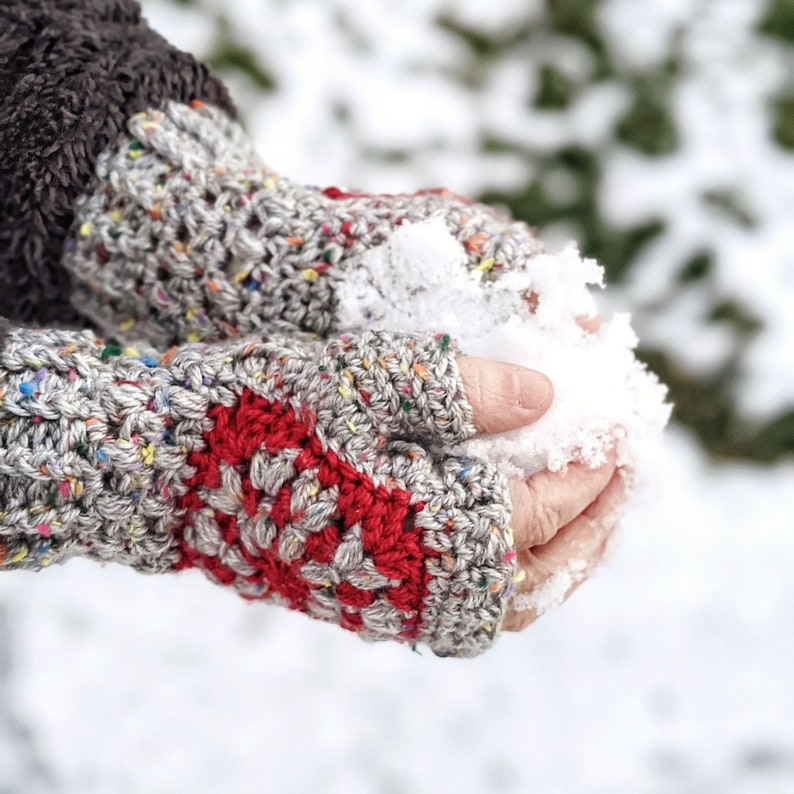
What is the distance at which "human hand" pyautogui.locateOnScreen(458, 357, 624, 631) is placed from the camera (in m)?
0.92

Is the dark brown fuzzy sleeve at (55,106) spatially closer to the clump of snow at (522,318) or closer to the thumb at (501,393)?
the clump of snow at (522,318)

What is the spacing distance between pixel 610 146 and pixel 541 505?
131 centimetres

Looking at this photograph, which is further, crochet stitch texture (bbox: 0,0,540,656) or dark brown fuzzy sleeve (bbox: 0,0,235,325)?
dark brown fuzzy sleeve (bbox: 0,0,235,325)

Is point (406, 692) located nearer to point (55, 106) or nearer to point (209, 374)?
point (209, 374)

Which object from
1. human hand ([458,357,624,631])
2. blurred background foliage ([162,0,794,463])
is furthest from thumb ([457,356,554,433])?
blurred background foliage ([162,0,794,463])

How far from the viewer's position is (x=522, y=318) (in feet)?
3.25

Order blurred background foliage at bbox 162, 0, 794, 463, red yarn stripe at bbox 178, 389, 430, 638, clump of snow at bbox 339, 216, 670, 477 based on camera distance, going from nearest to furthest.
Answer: red yarn stripe at bbox 178, 389, 430, 638
clump of snow at bbox 339, 216, 670, 477
blurred background foliage at bbox 162, 0, 794, 463

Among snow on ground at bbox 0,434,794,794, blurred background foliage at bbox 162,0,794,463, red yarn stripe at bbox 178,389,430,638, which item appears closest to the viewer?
red yarn stripe at bbox 178,389,430,638

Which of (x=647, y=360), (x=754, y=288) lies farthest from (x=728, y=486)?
(x=754, y=288)

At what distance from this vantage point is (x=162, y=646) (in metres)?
1.67

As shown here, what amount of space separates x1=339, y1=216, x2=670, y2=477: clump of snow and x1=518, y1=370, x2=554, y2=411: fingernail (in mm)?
33

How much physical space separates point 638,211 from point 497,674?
1.02 metres

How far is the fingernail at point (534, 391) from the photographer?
0.92 metres

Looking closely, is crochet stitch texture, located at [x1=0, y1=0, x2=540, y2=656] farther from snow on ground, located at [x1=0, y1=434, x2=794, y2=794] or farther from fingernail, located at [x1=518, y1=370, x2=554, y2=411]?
snow on ground, located at [x1=0, y1=434, x2=794, y2=794]
